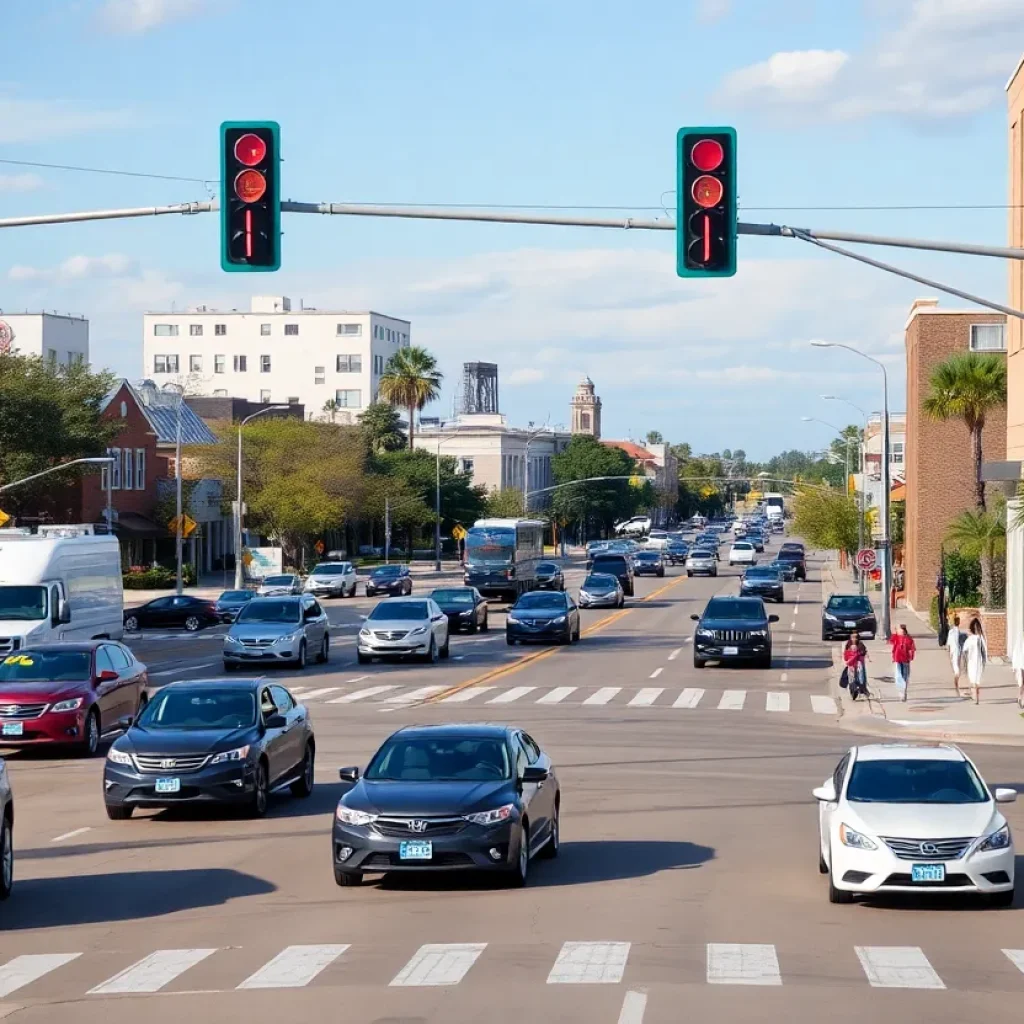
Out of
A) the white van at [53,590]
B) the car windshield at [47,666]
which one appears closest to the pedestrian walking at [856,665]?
the car windshield at [47,666]

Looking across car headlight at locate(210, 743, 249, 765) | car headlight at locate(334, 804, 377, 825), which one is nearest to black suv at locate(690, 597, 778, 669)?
car headlight at locate(210, 743, 249, 765)

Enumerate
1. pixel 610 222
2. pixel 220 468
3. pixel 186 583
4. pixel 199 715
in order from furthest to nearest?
A: pixel 220 468 → pixel 186 583 → pixel 199 715 → pixel 610 222

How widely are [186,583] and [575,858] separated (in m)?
67.9

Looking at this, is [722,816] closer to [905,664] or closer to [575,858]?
[575,858]

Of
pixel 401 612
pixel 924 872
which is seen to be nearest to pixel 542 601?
pixel 401 612

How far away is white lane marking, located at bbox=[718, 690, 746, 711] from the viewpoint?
33688 mm

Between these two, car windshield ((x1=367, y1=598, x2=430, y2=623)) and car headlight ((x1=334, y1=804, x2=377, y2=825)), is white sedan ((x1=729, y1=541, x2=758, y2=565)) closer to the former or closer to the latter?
car windshield ((x1=367, y1=598, x2=430, y2=623))

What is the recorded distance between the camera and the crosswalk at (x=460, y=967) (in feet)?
36.3

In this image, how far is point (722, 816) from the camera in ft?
63.6

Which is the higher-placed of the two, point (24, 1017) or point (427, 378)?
point (427, 378)

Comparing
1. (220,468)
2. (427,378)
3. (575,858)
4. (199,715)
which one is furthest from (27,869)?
(427,378)

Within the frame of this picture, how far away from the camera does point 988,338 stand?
68188mm

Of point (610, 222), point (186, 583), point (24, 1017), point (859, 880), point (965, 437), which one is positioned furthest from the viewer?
point (186, 583)

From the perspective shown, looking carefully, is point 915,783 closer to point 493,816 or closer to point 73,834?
point 493,816
